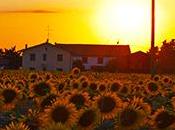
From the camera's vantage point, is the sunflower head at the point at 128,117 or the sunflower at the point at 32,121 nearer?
the sunflower at the point at 32,121

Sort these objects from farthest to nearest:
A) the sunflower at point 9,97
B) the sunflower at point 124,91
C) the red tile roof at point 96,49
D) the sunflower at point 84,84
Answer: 1. the red tile roof at point 96,49
2. the sunflower at point 84,84
3. the sunflower at point 124,91
4. the sunflower at point 9,97

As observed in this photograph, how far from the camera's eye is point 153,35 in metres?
29.8

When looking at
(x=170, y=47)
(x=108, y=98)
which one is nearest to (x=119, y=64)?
(x=170, y=47)

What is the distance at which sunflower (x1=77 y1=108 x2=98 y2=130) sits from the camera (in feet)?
17.2

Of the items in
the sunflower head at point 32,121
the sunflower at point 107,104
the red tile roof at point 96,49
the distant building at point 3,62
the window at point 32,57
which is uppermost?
the red tile roof at point 96,49

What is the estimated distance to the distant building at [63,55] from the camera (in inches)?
3642

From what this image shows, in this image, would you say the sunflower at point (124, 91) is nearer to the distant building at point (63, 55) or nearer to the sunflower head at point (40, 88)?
the sunflower head at point (40, 88)

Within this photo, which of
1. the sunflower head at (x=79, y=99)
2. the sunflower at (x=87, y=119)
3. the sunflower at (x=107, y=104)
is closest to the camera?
the sunflower at (x=87, y=119)

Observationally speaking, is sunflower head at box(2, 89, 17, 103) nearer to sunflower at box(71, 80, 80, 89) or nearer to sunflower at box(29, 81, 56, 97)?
sunflower at box(29, 81, 56, 97)

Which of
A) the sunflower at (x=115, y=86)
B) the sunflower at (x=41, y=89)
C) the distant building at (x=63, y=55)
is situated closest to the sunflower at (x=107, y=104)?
the sunflower at (x=41, y=89)

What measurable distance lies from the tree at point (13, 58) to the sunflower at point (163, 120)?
272 feet

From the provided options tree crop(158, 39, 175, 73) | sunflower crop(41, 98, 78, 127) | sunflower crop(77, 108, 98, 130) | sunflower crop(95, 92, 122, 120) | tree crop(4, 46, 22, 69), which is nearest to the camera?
sunflower crop(77, 108, 98, 130)

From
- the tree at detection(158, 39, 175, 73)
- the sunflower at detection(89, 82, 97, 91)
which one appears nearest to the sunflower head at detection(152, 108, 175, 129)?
the sunflower at detection(89, 82, 97, 91)

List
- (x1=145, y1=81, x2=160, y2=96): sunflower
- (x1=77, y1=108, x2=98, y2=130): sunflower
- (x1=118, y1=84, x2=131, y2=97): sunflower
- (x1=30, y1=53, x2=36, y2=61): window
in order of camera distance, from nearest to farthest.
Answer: (x1=77, y1=108, x2=98, y2=130): sunflower, (x1=118, y1=84, x2=131, y2=97): sunflower, (x1=145, y1=81, x2=160, y2=96): sunflower, (x1=30, y1=53, x2=36, y2=61): window
